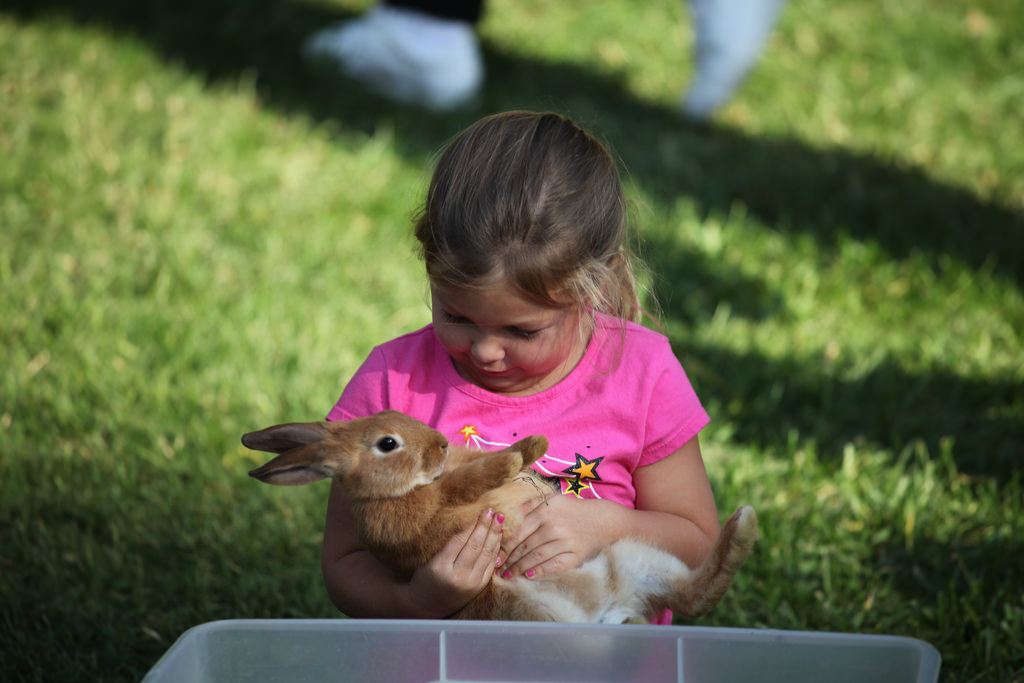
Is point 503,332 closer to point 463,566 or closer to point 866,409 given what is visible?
point 463,566

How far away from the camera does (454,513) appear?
1644 mm

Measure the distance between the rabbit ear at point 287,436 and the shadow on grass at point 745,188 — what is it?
1063 millimetres

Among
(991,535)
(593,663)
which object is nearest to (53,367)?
(593,663)

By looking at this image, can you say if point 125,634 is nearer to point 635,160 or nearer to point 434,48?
point 635,160

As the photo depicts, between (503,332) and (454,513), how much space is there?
1.16ft

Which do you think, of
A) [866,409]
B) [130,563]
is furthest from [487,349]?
[866,409]

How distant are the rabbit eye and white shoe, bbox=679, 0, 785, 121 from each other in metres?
Answer: 4.01

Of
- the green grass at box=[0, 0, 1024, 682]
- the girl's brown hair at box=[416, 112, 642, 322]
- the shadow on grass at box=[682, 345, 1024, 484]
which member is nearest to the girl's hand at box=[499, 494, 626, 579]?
the girl's brown hair at box=[416, 112, 642, 322]

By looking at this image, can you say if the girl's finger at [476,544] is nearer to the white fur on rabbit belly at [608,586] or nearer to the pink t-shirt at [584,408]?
the white fur on rabbit belly at [608,586]

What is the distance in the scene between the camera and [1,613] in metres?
2.18

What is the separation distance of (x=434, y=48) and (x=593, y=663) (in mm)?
4443

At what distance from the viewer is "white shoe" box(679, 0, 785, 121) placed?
496 cm

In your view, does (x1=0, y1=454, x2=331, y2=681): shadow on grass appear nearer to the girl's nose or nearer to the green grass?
the green grass

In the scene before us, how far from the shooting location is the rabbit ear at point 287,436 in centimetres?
167
